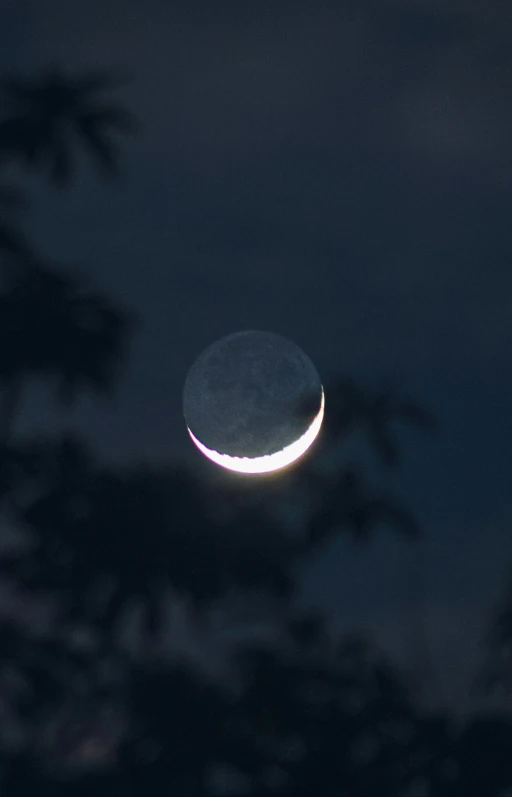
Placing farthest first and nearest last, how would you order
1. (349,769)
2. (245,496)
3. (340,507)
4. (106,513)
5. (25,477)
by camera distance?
1. (340,507)
2. (245,496)
3. (349,769)
4. (106,513)
5. (25,477)

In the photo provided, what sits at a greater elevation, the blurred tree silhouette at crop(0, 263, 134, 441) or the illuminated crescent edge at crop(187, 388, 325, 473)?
the illuminated crescent edge at crop(187, 388, 325, 473)

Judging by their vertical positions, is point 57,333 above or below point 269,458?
below

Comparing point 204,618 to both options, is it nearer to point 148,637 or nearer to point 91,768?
point 148,637

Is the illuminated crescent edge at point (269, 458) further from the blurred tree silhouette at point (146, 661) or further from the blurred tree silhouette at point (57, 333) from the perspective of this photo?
the blurred tree silhouette at point (57, 333)

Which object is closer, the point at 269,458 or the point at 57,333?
the point at 57,333

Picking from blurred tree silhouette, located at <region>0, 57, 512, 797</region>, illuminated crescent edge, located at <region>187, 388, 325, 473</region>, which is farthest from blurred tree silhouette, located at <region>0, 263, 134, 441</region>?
illuminated crescent edge, located at <region>187, 388, 325, 473</region>

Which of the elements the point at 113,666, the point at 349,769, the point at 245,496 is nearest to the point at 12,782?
the point at 113,666

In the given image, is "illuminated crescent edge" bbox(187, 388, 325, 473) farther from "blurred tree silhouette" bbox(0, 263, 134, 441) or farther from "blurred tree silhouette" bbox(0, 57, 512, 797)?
"blurred tree silhouette" bbox(0, 263, 134, 441)

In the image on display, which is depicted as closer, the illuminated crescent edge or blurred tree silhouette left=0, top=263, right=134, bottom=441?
blurred tree silhouette left=0, top=263, right=134, bottom=441
